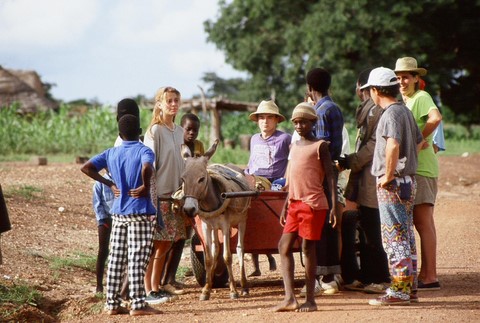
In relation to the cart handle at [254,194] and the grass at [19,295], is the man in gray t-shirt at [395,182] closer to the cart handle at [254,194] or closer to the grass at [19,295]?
the cart handle at [254,194]

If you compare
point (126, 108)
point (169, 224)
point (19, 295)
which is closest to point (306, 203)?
point (169, 224)

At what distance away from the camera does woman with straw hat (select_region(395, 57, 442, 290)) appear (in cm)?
855

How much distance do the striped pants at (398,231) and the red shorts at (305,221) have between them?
53 centimetres

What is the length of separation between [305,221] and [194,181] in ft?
3.60

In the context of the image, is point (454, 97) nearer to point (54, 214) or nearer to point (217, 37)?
point (217, 37)

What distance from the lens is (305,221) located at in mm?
7453

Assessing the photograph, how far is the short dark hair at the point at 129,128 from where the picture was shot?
7715 mm

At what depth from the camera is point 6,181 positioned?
16.5 metres

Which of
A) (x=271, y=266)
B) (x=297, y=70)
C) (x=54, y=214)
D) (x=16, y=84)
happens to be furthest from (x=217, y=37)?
(x=271, y=266)

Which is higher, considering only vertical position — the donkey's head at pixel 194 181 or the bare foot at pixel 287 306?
the donkey's head at pixel 194 181

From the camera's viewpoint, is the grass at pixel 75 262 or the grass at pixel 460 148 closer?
the grass at pixel 75 262

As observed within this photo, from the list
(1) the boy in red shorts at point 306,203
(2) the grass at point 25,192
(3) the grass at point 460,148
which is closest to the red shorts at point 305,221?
(1) the boy in red shorts at point 306,203

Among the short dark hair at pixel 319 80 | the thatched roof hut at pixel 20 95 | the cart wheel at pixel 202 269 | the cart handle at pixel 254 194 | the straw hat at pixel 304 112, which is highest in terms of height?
the thatched roof hut at pixel 20 95

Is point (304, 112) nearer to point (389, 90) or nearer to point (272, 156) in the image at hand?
point (389, 90)
